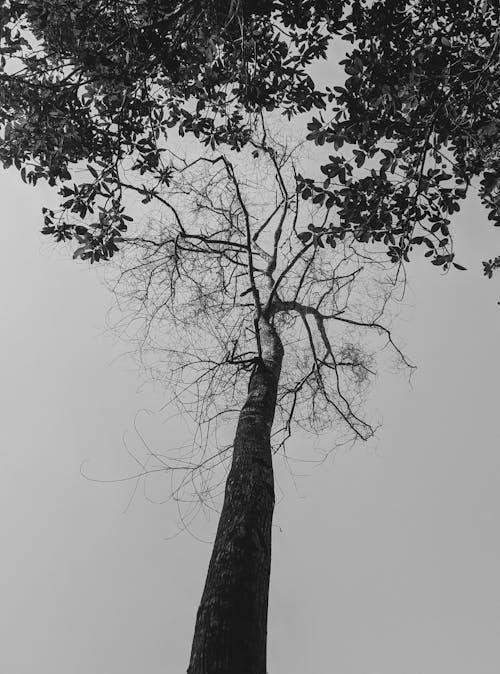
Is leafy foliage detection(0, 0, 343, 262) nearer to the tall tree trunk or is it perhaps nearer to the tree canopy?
the tree canopy

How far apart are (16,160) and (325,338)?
145 inches

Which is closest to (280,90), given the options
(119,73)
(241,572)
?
(119,73)

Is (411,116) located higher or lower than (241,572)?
higher

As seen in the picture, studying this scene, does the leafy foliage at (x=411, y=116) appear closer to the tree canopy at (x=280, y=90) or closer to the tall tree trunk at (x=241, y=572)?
the tree canopy at (x=280, y=90)

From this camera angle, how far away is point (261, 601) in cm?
187

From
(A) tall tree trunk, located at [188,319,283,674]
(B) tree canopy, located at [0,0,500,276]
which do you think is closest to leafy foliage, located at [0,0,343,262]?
(B) tree canopy, located at [0,0,500,276]

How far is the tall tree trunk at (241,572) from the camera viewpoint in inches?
62.9

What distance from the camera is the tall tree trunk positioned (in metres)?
1.60

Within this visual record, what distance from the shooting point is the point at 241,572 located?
1929 millimetres

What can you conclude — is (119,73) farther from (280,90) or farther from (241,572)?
(241,572)

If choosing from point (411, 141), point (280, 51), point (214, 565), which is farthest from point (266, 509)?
point (280, 51)

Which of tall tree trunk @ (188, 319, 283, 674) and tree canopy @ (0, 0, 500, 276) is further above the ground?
tree canopy @ (0, 0, 500, 276)

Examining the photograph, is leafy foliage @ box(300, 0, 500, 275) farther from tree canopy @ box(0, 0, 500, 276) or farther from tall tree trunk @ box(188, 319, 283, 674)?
tall tree trunk @ box(188, 319, 283, 674)

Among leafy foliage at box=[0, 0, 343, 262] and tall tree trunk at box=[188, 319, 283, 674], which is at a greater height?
leafy foliage at box=[0, 0, 343, 262]
